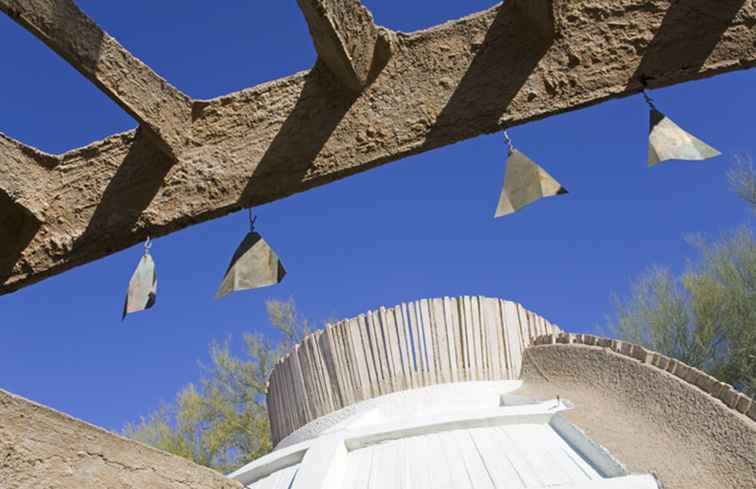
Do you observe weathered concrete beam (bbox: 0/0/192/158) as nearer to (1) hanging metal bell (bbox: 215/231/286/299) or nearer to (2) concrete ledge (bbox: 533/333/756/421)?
(1) hanging metal bell (bbox: 215/231/286/299)

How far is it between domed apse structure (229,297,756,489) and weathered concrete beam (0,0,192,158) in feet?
7.38

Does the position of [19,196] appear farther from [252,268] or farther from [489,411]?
[489,411]

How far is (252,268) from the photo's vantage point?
2.32 m

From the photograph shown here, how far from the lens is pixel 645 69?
211 centimetres

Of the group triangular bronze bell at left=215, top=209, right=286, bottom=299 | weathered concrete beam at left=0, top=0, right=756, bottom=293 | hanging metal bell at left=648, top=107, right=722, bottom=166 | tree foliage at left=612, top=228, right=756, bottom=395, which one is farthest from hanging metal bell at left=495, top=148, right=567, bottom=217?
tree foliage at left=612, top=228, right=756, bottom=395

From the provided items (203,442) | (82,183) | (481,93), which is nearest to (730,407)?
(481,93)

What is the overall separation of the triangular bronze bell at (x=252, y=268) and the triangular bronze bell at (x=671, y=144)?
4.30 ft

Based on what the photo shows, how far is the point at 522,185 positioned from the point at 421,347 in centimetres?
333

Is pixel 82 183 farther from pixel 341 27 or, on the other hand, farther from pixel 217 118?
pixel 341 27

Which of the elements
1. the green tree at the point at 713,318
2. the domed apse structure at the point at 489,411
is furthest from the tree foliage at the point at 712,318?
the domed apse structure at the point at 489,411

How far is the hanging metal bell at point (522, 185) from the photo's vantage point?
2104mm

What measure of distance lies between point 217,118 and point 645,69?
1.47 metres

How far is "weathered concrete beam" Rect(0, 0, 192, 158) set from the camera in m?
2.03

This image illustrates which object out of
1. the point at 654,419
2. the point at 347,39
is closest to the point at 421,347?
the point at 654,419
